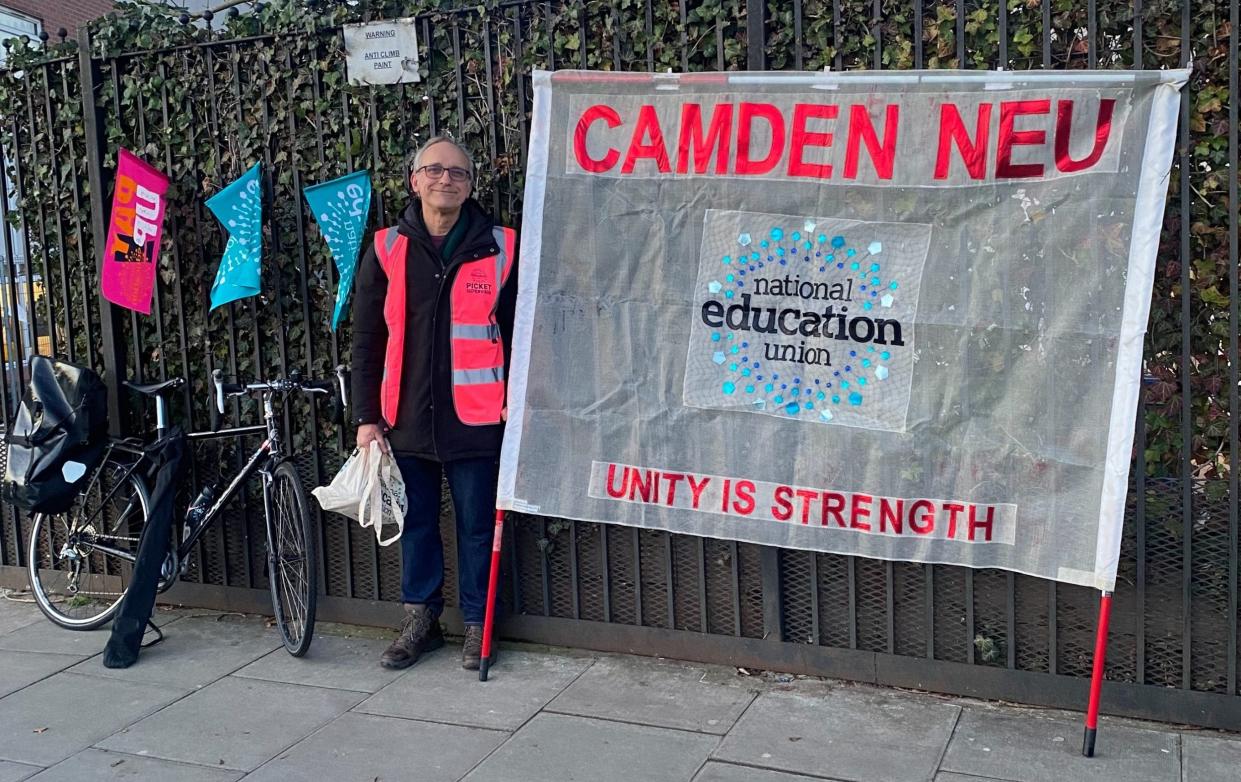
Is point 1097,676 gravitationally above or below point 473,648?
above

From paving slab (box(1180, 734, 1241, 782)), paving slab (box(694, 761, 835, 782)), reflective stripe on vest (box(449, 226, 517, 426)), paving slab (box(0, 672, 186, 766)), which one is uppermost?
reflective stripe on vest (box(449, 226, 517, 426))

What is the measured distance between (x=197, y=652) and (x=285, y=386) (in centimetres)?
132

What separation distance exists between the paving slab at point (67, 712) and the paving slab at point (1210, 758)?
3.85 m

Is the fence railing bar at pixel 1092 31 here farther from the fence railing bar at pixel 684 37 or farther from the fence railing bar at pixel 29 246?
the fence railing bar at pixel 29 246

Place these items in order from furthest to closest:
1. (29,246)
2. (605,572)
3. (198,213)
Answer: (29,246) → (198,213) → (605,572)

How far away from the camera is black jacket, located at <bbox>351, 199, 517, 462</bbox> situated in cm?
496

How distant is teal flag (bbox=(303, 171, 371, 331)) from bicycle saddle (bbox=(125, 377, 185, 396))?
1.06 meters

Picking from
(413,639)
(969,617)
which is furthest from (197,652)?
(969,617)

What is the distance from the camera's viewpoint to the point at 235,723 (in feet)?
15.2

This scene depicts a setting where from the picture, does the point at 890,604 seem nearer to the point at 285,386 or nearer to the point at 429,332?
the point at 429,332

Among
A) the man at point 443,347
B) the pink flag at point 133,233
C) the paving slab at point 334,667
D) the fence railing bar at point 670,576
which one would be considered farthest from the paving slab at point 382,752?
the pink flag at point 133,233

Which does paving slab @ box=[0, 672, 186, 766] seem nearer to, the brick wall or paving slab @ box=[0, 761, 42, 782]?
paving slab @ box=[0, 761, 42, 782]

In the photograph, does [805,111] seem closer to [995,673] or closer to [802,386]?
[802,386]

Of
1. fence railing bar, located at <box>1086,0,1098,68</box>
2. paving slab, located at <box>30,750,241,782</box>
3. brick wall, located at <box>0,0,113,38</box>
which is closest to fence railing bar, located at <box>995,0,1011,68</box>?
fence railing bar, located at <box>1086,0,1098,68</box>
